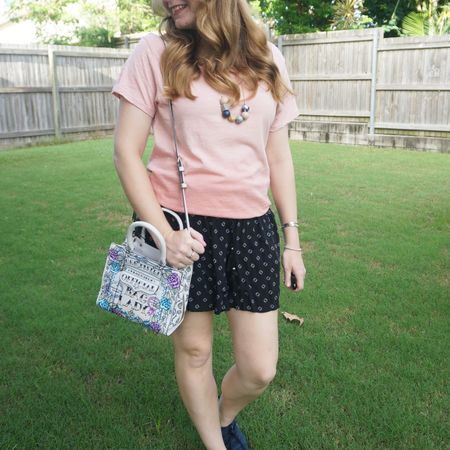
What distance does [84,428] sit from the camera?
2.53m

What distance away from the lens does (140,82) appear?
182cm

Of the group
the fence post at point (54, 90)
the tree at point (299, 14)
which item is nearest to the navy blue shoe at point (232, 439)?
the fence post at point (54, 90)

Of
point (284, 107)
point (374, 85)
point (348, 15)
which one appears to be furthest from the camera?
point (348, 15)

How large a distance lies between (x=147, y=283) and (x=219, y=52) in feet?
2.41

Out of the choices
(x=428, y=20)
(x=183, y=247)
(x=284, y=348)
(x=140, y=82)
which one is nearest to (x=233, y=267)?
(x=183, y=247)

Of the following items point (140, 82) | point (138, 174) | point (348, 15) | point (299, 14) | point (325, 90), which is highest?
point (299, 14)

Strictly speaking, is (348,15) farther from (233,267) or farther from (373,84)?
(233,267)

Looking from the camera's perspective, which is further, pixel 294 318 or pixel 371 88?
pixel 371 88

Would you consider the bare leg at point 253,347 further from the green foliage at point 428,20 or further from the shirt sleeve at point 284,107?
the green foliage at point 428,20

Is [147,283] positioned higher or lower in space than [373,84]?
lower

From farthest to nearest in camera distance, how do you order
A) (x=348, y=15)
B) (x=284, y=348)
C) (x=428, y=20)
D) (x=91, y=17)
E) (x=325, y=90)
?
(x=91, y=17) < (x=348, y=15) < (x=428, y=20) < (x=325, y=90) < (x=284, y=348)

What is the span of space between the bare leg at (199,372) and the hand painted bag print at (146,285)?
166 mm

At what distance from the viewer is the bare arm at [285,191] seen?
85.2 inches

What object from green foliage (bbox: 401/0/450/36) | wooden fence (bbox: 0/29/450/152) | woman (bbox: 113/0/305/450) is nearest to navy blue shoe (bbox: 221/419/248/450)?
woman (bbox: 113/0/305/450)
